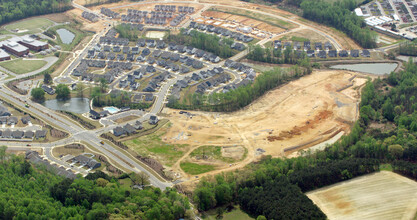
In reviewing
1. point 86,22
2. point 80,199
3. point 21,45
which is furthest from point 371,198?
point 86,22

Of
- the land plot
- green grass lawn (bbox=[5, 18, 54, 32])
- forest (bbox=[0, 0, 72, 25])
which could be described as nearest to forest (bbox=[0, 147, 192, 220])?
green grass lawn (bbox=[5, 18, 54, 32])

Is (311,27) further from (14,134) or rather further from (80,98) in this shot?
(14,134)

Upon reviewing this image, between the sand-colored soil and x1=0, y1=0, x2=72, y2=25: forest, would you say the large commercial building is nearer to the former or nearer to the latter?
x1=0, y1=0, x2=72, y2=25: forest

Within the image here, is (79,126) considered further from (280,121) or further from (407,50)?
(407,50)

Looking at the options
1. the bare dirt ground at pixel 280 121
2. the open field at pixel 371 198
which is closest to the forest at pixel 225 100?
the bare dirt ground at pixel 280 121

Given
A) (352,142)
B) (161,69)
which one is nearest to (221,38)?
(161,69)

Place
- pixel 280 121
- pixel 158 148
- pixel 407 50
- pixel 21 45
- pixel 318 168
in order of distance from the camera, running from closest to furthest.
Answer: pixel 318 168 → pixel 158 148 → pixel 280 121 → pixel 407 50 → pixel 21 45
